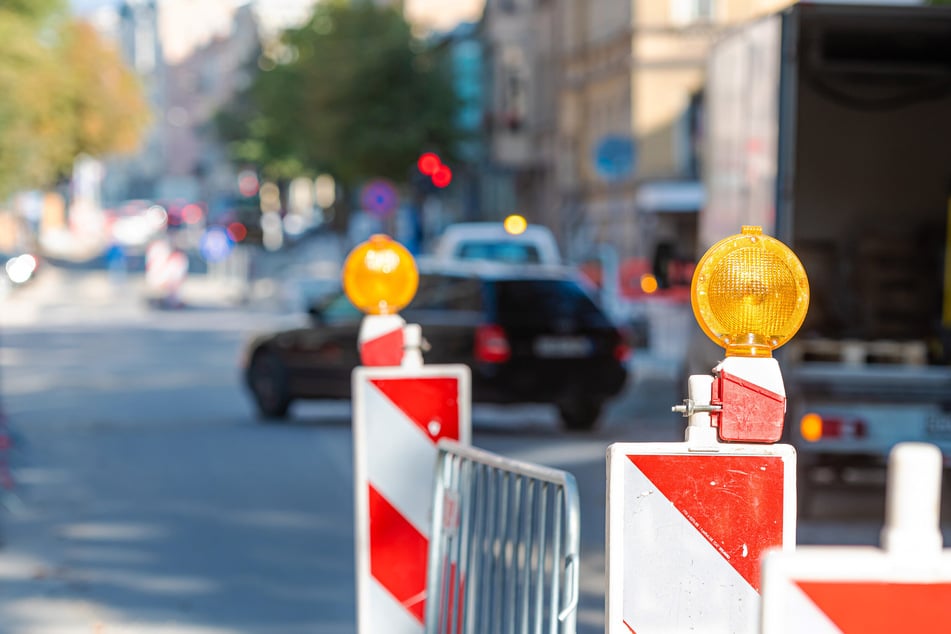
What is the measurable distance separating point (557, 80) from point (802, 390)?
39647mm

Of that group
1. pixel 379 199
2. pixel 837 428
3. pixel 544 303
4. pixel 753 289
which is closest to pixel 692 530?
pixel 753 289

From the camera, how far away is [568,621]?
175 inches

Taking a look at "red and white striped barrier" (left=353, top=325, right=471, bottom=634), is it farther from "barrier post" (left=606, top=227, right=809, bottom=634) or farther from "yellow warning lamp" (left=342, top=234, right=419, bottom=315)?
"barrier post" (left=606, top=227, right=809, bottom=634)

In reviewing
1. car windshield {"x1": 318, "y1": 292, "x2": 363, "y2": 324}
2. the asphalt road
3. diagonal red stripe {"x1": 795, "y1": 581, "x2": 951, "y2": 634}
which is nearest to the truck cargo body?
the asphalt road

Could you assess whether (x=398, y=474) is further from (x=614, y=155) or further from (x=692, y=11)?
(x=692, y=11)

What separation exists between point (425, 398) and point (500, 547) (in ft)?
2.39

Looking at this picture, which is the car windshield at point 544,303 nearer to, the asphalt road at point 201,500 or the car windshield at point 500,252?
the asphalt road at point 201,500

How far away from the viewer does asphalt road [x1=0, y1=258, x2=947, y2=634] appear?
863 cm

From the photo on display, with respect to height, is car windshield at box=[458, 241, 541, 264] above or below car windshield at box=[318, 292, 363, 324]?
above

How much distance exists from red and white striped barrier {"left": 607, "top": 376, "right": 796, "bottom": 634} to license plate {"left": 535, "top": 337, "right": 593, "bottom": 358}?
1350 centimetres

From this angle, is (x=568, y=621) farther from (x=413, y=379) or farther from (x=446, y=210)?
(x=446, y=210)

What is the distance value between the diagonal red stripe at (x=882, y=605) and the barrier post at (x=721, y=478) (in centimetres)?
100

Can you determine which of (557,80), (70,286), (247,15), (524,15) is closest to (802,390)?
(557,80)

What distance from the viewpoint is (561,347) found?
677 inches
